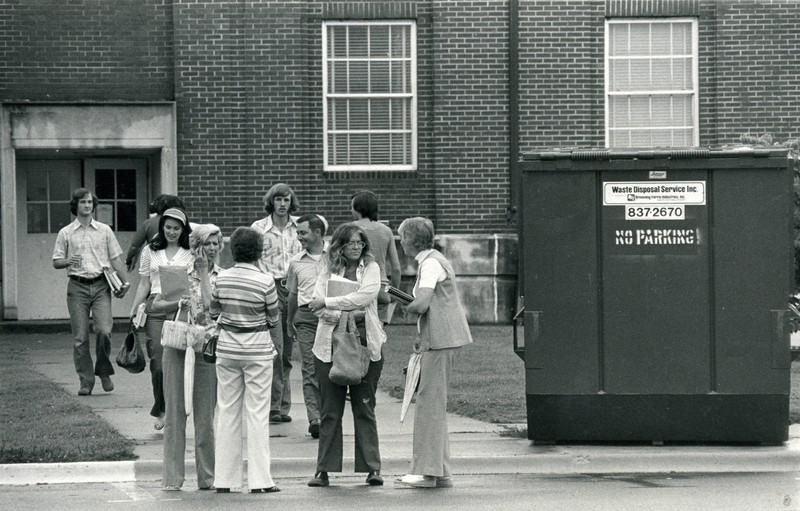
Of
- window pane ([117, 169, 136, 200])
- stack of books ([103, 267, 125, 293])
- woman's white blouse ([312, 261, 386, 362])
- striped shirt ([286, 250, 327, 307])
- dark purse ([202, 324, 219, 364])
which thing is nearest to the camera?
dark purse ([202, 324, 219, 364])

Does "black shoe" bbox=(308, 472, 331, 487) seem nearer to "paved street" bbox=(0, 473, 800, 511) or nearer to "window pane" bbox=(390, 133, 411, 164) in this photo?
"paved street" bbox=(0, 473, 800, 511)

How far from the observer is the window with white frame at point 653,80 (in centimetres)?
1795

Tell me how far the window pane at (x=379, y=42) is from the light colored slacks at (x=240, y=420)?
389 inches

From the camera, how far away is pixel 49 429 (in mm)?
10047

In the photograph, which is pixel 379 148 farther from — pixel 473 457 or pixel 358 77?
pixel 473 457

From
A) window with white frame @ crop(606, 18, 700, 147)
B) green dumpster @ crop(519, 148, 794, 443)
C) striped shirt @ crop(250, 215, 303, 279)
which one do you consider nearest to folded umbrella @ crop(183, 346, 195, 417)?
striped shirt @ crop(250, 215, 303, 279)

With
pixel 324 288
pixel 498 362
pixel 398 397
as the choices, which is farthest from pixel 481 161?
pixel 324 288

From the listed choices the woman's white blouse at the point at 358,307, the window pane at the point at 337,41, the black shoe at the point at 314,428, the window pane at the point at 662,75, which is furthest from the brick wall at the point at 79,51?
the woman's white blouse at the point at 358,307

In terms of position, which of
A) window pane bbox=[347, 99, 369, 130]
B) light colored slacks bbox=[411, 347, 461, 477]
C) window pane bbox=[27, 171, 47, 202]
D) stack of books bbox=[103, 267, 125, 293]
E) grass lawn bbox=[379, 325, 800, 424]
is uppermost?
window pane bbox=[347, 99, 369, 130]

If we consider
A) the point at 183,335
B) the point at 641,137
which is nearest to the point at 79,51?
the point at 641,137

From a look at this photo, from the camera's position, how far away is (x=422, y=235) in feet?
28.7

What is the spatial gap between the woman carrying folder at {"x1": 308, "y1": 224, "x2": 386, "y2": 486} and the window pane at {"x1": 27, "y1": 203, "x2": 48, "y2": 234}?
32.9ft

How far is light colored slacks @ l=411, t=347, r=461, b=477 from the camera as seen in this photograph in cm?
862

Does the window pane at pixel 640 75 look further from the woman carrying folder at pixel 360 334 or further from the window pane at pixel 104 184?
the woman carrying folder at pixel 360 334
